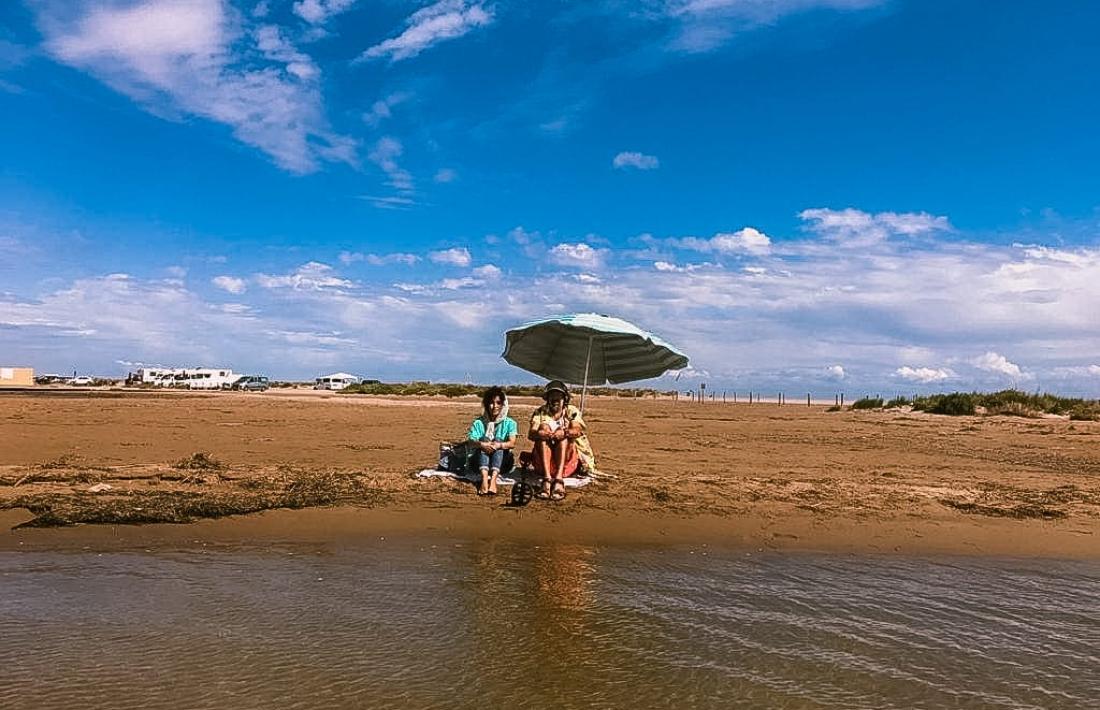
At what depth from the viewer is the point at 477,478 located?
1016cm

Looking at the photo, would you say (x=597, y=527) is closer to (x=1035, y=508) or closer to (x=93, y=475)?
(x=1035, y=508)

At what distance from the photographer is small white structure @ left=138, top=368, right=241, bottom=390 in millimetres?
78062

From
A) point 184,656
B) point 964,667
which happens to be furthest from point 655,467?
point 184,656

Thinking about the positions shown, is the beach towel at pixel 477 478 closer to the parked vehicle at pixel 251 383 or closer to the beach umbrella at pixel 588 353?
the beach umbrella at pixel 588 353

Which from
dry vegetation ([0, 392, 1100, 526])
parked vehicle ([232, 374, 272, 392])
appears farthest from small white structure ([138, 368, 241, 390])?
dry vegetation ([0, 392, 1100, 526])

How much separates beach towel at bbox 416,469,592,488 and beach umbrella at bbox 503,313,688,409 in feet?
4.01

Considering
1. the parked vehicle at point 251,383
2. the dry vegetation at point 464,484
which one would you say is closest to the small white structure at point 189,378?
the parked vehicle at point 251,383

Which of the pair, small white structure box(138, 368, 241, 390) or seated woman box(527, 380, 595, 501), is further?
small white structure box(138, 368, 241, 390)

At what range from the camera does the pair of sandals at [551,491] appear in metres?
9.41

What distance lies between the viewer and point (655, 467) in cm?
1274

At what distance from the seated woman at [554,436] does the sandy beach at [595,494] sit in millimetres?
330

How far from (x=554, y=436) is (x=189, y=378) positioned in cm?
8607

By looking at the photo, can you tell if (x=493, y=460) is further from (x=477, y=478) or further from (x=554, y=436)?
(x=554, y=436)

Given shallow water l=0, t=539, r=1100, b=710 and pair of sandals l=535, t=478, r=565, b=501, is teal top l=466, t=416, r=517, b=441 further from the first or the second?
shallow water l=0, t=539, r=1100, b=710
